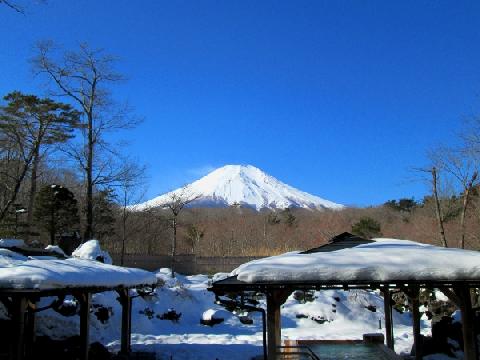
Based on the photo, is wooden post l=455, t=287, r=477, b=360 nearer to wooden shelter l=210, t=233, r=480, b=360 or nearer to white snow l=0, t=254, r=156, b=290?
wooden shelter l=210, t=233, r=480, b=360

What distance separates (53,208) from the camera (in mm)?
22688

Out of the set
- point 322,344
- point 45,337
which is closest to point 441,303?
point 322,344

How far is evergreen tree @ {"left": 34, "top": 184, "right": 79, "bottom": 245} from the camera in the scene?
22625mm

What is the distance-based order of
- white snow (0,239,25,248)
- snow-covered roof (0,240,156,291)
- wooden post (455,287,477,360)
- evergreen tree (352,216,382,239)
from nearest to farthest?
wooden post (455,287,477,360) < snow-covered roof (0,240,156,291) < white snow (0,239,25,248) < evergreen tree (352,216,382,239)

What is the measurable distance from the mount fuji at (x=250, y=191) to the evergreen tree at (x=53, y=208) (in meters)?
86.9

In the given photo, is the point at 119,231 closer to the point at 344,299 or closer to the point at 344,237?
the point at 344,299

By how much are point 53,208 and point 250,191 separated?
112 m

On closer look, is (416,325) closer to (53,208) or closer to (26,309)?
(26,309)

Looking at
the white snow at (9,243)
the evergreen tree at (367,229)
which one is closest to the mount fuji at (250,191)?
the evergreen tree at (367,229)

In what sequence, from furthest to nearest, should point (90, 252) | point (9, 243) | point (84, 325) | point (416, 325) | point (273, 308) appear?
point (90, 252), point (9, 243), point (416, 325), point (84, 325), point (273, 308)

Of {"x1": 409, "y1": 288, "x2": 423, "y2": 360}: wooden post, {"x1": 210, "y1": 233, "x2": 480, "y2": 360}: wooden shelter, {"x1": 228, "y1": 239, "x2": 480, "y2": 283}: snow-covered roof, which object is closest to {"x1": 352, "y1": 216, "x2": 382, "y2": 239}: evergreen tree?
{"x1": 409, "y1": 288, "x2": 423, "y2": 360}: wooden post

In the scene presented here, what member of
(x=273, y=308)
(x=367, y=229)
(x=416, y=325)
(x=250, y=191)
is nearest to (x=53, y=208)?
(x=416, y=325)

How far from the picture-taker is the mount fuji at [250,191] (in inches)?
4651

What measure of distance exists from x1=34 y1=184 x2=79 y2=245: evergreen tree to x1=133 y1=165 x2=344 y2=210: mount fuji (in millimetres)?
86897
